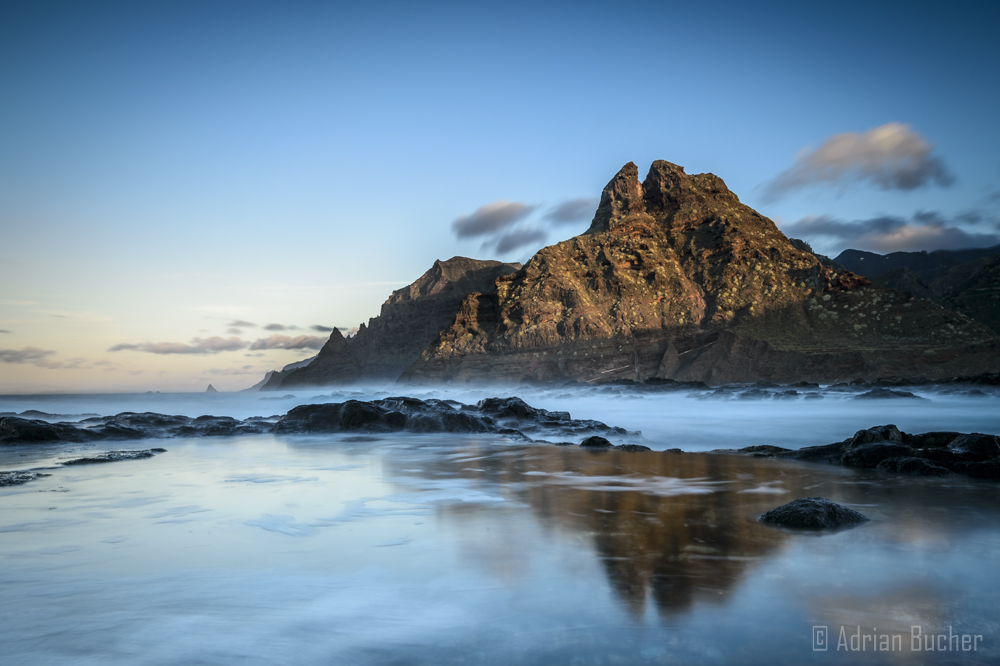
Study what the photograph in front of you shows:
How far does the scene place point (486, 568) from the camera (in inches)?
138

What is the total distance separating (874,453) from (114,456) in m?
11.5

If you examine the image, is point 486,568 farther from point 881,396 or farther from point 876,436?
point 881,396

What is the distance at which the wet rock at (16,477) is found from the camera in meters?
6.66

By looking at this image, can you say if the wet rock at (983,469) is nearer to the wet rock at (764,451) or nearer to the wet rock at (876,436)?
the wet rock at (876,436)

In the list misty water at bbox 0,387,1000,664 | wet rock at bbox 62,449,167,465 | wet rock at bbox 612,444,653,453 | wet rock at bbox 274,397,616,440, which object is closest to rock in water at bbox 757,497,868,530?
misty water at bbox 0,387,1000,664

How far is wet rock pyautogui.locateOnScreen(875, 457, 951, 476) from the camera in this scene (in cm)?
663

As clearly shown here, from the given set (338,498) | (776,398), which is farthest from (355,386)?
(338,498)

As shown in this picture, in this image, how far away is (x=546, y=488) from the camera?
6.34 m

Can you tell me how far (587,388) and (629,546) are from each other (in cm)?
4034

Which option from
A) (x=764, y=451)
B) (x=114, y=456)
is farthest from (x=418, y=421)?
(x=764, y=451)

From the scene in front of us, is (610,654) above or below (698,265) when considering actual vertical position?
below

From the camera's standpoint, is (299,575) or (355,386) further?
(355,386)

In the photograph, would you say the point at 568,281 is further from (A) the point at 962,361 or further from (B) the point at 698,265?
(A) the point at 962,361

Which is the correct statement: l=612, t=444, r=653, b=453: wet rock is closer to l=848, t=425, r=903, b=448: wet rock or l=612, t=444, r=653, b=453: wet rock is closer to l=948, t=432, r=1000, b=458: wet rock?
l=848, t=425, r=903, b=448: wet rock
